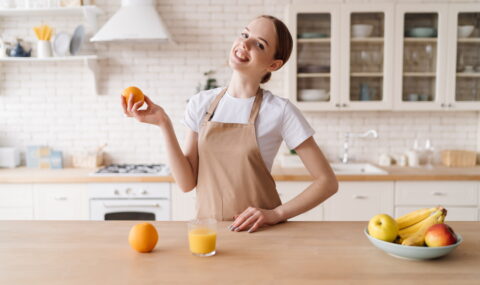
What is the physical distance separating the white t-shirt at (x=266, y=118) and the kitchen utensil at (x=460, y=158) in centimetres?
262

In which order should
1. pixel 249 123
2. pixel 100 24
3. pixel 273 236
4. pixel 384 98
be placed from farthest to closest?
pixel 100 24, pixel 384 98, pixel 249 123, pixel 273 236

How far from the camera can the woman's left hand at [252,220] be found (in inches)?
61.1

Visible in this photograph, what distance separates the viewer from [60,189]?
3395mm

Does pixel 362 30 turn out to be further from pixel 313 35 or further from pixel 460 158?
pixel 460 158

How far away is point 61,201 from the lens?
11.2ft

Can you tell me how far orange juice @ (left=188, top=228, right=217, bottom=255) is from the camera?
1291 millimetres

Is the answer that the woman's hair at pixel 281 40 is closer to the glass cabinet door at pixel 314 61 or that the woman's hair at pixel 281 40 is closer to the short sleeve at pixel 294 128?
the short sleeve at pixel 294 128

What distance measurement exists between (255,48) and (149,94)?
2541 millimetres

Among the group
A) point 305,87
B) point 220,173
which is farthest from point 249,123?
point 305,87

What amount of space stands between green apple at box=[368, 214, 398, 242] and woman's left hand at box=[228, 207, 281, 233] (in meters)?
0.41

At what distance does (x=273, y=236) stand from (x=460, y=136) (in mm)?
3183

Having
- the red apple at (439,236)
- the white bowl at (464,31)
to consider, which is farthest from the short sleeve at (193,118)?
the white bowl at (464,31)

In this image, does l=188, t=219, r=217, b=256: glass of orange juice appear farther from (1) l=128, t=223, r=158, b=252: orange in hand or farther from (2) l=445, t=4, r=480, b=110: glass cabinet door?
(2) l=445, t=4, r=480, b=110: glass cabinet door

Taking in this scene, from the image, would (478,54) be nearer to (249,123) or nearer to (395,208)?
(395,208)
